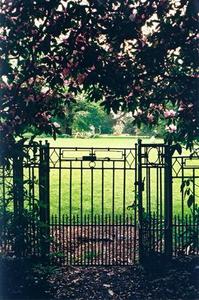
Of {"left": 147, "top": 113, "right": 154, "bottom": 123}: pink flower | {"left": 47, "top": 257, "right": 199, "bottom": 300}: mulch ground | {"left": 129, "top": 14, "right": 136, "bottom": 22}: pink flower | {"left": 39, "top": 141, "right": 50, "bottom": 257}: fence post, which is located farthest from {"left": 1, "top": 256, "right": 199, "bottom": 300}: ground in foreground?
{"left": 129, "top": 14, "right": 136, "bottom": 22}: pink flower

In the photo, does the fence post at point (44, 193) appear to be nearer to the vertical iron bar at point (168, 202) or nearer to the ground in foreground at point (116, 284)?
the ground in foreground at point (116, 284)

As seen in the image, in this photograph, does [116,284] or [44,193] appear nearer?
[116,284]

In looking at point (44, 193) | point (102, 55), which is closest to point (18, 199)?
point (44, 193)

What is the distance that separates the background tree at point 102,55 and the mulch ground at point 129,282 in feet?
5.56

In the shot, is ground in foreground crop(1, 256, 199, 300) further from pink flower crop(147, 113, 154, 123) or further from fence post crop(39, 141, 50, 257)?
pink flower crop(147, 113, 154, 123)

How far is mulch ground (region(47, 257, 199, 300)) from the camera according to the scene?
17.6 feet

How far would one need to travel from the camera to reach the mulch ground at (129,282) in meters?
5.38

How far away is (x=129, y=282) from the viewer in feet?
19.1

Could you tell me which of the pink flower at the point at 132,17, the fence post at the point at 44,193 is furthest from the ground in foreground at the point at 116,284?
the pink flower at the point at 132,17

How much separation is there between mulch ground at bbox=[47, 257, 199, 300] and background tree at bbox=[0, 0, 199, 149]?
1.70 metres

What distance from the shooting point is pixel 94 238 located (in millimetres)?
7816

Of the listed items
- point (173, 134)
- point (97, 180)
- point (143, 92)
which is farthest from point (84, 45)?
point (97, 180)

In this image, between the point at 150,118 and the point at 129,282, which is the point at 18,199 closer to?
the point at 129,282

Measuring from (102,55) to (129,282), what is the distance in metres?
2.83
